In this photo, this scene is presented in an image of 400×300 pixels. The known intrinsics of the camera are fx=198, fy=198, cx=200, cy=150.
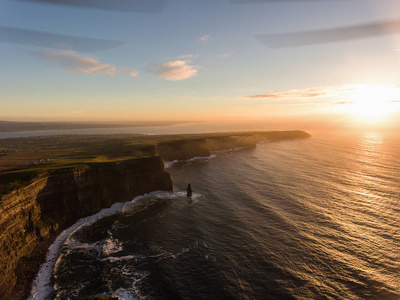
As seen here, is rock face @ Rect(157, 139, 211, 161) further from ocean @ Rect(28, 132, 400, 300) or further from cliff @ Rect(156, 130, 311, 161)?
ocean @ Rect(28, 132, 400, 300)

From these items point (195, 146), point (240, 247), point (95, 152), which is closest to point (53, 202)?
point (240, 247)

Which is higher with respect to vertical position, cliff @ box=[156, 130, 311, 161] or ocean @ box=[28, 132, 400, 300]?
cliff @ box=[156, 130, 311, 161]

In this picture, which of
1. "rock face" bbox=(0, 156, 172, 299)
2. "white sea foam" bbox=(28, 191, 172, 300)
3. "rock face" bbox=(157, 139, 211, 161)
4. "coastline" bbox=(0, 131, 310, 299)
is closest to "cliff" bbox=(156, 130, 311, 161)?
"rock face" bbox=(157, 139, 211, 161)

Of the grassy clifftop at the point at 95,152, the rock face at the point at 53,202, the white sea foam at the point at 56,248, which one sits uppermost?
the grassy clifftop at the point at 95,152

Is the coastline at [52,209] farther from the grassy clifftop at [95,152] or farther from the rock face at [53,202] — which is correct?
the grassy clifftop at [95,152]

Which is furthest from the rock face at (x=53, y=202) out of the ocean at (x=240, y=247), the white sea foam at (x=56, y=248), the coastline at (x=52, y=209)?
the ocean at (x=240, y=247)

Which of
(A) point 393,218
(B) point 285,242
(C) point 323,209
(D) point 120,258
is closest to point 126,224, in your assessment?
(D) point 120,258

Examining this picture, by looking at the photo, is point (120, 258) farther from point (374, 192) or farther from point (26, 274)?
point (374, 192)
